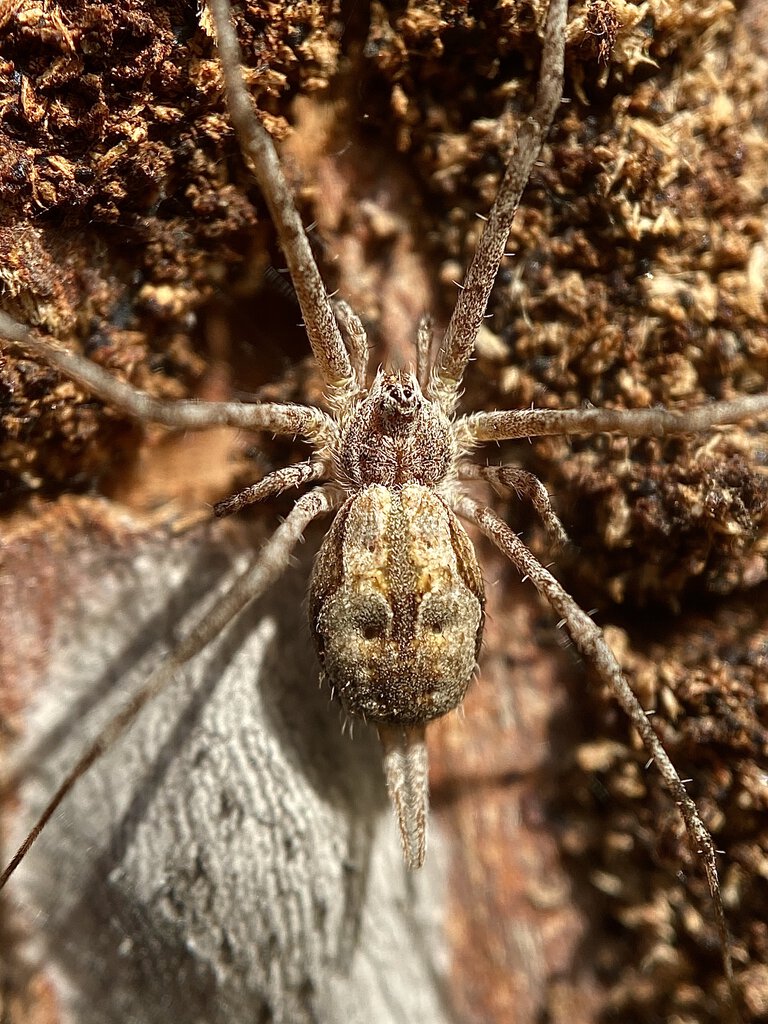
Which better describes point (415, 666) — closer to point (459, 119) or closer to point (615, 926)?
point (615, 926)

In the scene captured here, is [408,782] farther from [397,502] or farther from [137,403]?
[137,403]

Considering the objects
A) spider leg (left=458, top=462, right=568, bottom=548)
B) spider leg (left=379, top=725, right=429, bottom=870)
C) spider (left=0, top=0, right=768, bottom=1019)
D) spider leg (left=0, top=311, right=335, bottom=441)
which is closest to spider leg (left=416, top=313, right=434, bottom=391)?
spider (left=0, top=0, right=768, bottom=1019)

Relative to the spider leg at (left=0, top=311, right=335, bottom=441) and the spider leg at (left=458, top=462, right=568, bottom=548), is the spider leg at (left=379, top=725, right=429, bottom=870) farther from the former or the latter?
the spider leg at (left=0, top=311, right=335, bottom=441)

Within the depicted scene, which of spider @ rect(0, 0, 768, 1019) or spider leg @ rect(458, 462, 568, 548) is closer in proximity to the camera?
spider @ rect(0, 0, 768, 1019)

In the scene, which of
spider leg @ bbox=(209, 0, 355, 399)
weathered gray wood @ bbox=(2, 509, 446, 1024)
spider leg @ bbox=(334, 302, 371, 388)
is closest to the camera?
spider leg @ bbox=(209, 0, 355, 399)

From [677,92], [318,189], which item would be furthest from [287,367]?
[677,92]

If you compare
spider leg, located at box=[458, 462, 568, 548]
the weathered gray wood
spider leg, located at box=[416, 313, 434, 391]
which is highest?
spider leg, located at box=[416, 313, 434, 391]

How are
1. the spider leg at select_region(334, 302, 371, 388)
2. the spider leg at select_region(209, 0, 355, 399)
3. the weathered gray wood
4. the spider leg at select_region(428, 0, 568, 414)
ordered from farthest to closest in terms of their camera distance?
the spider leg at select_region(334, 302, 371, 388)
the weathered gray wood
the spider leg at select_region(428, 0, 568, 414)
the spider leg at select_region(209, 0, 355, 399)

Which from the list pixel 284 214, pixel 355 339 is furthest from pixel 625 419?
pixel 284 214
